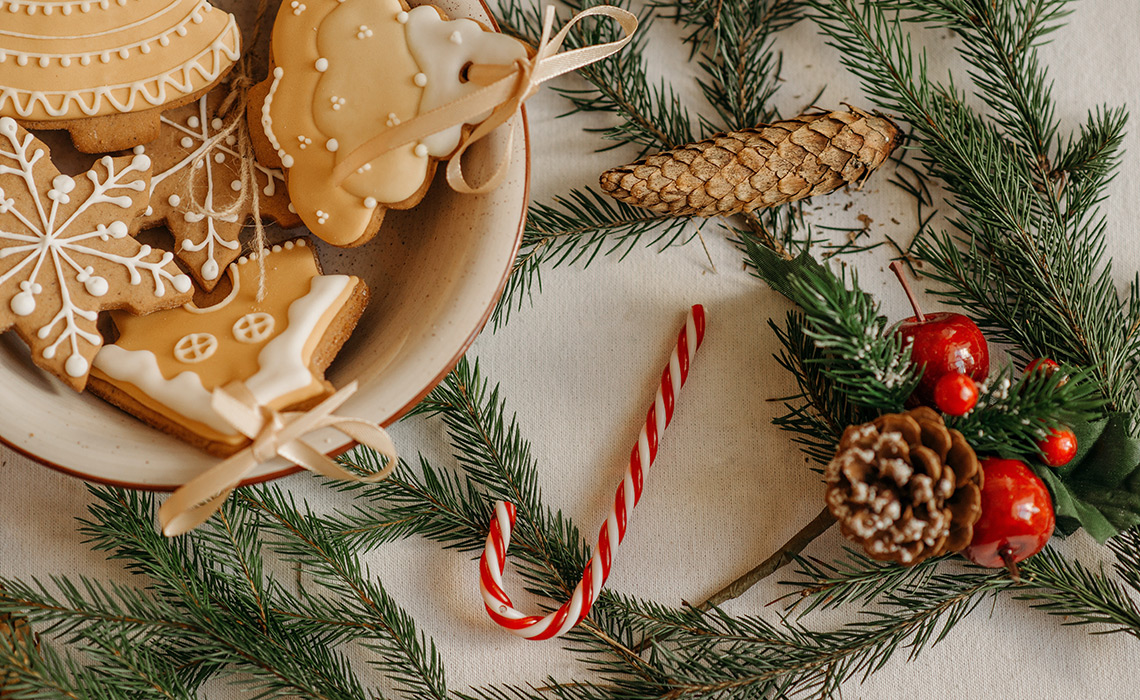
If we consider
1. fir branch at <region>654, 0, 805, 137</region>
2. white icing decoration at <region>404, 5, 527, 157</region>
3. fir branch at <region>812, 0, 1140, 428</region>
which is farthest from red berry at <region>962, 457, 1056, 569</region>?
white icing decoration at <region>404, 5, 527, 157</region>

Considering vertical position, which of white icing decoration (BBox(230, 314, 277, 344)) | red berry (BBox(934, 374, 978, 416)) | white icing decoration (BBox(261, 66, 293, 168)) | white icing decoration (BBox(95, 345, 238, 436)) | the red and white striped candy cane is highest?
white icing decoration (BBox(261, 66, 293, 168))

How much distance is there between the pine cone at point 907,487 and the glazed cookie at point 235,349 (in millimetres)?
Answer: 526

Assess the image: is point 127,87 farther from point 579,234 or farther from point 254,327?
point 579,234

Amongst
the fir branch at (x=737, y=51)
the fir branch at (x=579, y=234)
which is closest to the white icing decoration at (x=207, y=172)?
the fir branch at (x=579, y=234)

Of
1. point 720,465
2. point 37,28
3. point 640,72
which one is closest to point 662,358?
point 720,465

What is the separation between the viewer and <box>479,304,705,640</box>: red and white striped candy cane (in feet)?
2.94

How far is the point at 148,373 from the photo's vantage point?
78 centimetres

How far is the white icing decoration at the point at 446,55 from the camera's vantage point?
0.78 meters

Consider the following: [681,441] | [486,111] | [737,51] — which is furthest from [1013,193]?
[486,111]

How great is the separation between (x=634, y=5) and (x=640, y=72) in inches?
4.3

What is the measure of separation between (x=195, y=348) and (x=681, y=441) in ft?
1.87

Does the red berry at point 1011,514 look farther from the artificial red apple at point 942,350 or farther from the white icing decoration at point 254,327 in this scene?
the white icing decoration at point 254,327

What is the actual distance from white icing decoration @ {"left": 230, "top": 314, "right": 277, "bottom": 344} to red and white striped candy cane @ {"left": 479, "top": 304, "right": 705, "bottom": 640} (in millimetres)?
328

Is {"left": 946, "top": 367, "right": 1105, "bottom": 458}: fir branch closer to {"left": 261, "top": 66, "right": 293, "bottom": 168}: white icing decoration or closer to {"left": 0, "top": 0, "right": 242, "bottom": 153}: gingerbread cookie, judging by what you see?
{"left": 261, "top": 66, "right": 293, "bottom": 168}: white icing decoration
